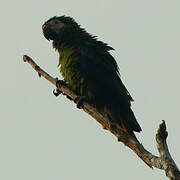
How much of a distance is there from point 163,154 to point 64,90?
350cm

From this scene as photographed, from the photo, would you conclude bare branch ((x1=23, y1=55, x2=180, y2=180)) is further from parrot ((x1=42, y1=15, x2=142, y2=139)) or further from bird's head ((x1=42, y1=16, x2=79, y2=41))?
bird's head ((x1=42, y1=16, x2=79, y2=41))

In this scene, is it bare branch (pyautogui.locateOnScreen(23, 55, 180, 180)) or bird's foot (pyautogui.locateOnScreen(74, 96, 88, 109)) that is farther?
bird's foot (pyautogui.locateOnScreen(74, 96, 88, 109))

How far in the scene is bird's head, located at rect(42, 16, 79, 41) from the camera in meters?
9.41

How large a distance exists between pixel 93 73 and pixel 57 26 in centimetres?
145

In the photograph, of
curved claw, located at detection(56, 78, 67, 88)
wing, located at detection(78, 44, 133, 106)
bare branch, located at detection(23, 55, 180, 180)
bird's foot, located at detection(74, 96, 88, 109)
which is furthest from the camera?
wing, located at detection(78, 44, 133, 106)

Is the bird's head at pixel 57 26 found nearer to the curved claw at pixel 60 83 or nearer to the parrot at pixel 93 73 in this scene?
the parrot at pixel 93 73

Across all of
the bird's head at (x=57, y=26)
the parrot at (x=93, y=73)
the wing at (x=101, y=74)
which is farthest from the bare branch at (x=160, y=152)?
the bird's head at (x=57, y=26)

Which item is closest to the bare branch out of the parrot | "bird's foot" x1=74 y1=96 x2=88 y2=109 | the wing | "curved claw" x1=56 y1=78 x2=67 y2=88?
"bird's foot" x1=74 y1=96 x2=88 y2=109

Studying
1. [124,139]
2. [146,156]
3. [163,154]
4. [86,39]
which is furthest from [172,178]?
[86,39]

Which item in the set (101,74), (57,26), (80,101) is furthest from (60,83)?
(57,26)

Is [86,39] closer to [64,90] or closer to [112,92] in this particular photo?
[112,92]

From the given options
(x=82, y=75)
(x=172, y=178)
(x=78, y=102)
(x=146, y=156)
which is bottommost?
(x=172, y=178)

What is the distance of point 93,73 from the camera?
8.74m

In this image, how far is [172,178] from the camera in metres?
4.17
